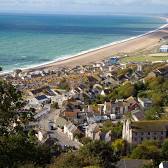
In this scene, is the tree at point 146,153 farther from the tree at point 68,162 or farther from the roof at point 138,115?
the roof at point 138,115

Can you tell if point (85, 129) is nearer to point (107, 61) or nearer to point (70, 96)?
point (70, 96)

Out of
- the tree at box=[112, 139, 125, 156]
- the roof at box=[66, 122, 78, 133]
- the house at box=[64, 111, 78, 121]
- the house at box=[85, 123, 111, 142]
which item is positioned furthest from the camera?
the house at box=[64, 111, 78, 121]

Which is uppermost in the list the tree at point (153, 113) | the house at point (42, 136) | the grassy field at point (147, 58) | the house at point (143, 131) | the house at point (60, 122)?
the house at point (143, 131)

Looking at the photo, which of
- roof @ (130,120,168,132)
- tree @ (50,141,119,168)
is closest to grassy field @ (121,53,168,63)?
roof @ (130,120,168,132)

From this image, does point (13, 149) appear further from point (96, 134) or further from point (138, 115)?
point (138, 115)

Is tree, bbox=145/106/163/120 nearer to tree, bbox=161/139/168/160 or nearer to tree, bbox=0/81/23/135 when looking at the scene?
tree, bbox=161/139/168/160

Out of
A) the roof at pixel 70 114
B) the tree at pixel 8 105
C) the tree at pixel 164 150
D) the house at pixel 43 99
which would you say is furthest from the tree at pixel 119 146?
the house at pixel 43 99

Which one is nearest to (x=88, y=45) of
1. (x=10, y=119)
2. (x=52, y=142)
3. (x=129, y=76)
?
(x=129, y=76)
